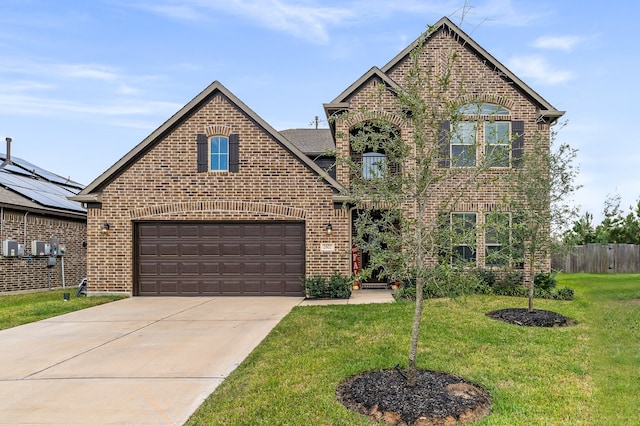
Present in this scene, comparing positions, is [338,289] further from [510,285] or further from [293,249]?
[510,285]

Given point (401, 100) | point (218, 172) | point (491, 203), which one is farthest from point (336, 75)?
point (401, 100)

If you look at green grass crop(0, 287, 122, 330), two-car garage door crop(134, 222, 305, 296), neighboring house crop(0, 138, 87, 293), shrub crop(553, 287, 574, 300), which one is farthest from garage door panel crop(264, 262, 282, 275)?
shrub crop(553, 287, 574, 300)

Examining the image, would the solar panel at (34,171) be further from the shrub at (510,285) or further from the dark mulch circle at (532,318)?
the dark mulch circle at (532,318)

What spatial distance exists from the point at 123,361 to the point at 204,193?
7.10 metres

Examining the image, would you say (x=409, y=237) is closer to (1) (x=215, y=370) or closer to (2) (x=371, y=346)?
(2) (x=371, y=346)

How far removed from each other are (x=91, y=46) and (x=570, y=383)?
16366mm

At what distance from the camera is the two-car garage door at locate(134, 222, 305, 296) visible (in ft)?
41.4

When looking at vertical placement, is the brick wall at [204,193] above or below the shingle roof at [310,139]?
below

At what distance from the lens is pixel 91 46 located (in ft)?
46.6

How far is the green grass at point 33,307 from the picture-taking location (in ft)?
31.1

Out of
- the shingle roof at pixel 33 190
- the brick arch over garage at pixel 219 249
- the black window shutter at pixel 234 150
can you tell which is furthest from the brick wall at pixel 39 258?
the black window shutter at pixel 234 150

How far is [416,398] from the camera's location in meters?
4.44

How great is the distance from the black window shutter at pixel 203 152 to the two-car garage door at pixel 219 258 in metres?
1.77

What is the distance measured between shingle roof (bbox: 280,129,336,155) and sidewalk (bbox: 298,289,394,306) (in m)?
6.79
